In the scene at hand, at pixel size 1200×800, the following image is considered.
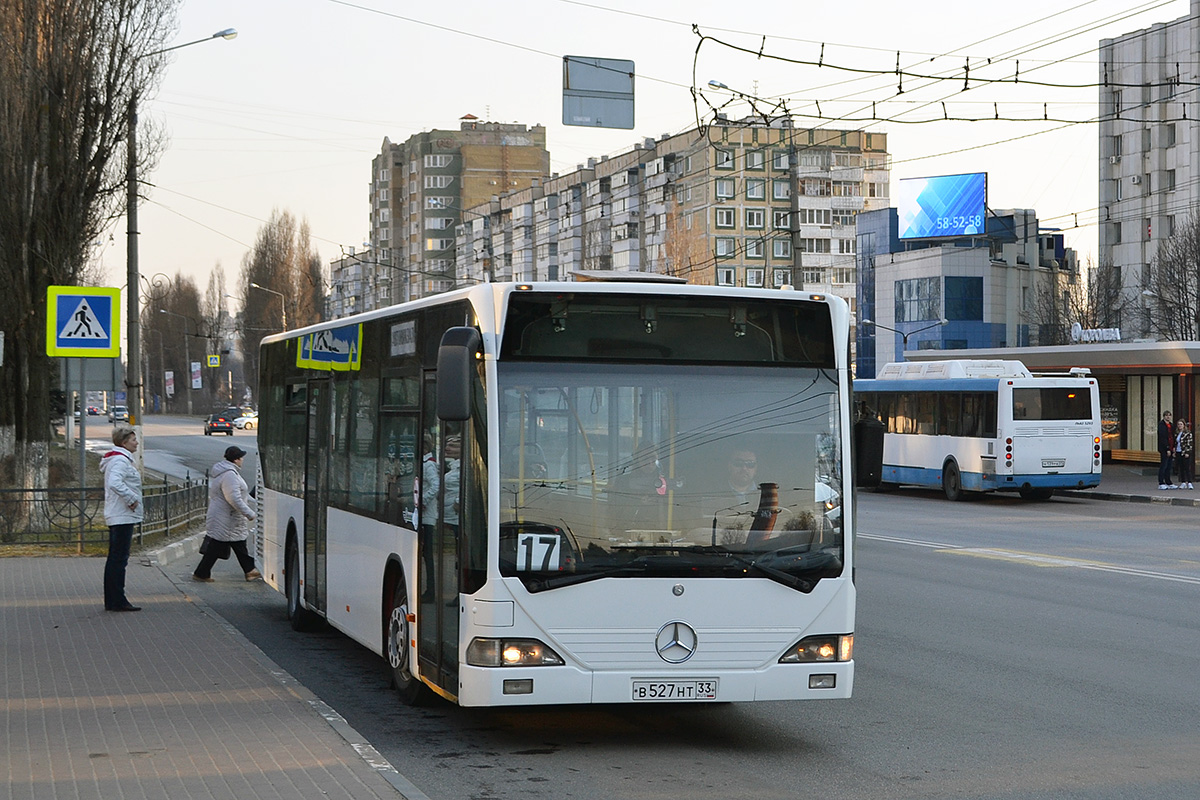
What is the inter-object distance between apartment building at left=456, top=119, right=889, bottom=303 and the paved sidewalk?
77.7 m

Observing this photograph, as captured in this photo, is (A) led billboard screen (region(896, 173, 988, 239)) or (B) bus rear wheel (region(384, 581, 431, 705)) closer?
(B) bus rear wheel (region(384, 581, 431, 705))

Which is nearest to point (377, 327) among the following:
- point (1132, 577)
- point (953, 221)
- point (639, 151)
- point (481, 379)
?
point (481, 379)

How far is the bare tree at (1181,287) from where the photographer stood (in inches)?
2675

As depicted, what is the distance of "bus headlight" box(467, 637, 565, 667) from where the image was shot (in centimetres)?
729

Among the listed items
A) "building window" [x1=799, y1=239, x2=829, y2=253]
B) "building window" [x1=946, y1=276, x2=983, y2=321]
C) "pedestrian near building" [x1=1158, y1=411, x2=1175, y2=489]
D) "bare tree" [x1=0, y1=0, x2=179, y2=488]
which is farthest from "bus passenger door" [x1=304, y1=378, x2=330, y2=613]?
"building window" [x1=799, y1=239, x2=829, y2=253]

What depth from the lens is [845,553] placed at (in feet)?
25.2

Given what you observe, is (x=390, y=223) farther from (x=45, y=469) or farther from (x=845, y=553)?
(x=845, y=553)

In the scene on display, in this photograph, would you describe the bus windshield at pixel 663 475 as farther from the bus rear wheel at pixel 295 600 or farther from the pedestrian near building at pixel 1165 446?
the pedestrian near building at pixel 1165 446

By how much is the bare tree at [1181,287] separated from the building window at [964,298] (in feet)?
55.4

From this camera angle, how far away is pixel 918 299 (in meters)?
91.3

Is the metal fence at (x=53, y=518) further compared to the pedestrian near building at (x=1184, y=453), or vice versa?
the pedestrian near building at (x=1184, y=453)

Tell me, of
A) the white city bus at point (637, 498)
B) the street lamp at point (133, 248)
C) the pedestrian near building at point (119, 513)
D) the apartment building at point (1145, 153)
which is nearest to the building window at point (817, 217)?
the apartment building at point (1145, 153)

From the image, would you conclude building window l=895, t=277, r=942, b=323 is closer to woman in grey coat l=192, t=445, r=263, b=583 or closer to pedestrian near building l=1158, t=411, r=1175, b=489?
pedestrian near building l=1158, t=411, r=1175, b=489

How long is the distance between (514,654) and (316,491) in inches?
184
